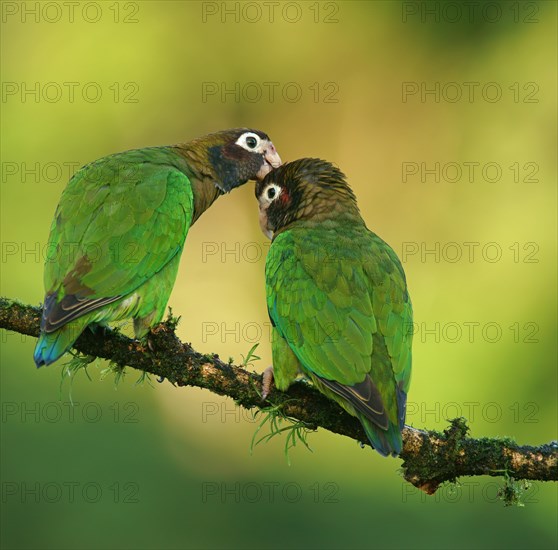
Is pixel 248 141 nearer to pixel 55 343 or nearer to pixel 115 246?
pixel 115 246

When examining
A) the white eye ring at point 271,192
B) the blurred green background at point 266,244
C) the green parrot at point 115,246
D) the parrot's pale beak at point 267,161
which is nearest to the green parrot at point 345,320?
the white eye ring at point 271,192

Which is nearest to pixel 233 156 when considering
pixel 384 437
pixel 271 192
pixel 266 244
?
pixel 271 192

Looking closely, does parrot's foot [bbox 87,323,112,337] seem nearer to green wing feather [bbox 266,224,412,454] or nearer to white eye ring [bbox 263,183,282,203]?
green wing feather [bbox 266,224,412,454]

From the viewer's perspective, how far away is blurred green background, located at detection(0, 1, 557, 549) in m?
7.92

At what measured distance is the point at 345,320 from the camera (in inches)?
185

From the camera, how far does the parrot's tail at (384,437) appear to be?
4.16 meters

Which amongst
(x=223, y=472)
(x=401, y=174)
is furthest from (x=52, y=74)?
(x=223, y=472)

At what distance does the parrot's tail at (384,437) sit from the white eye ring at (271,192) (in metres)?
2.28

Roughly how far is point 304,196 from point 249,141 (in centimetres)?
110

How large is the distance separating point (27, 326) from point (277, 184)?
2.27 metres

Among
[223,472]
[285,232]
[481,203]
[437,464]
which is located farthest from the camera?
[481,203]

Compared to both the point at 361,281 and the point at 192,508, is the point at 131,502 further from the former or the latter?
the point at 361,281

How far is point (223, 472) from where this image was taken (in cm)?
958

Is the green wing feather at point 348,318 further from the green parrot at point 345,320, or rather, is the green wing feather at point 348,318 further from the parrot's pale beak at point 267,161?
the parrot's pale beak at point 267,161
